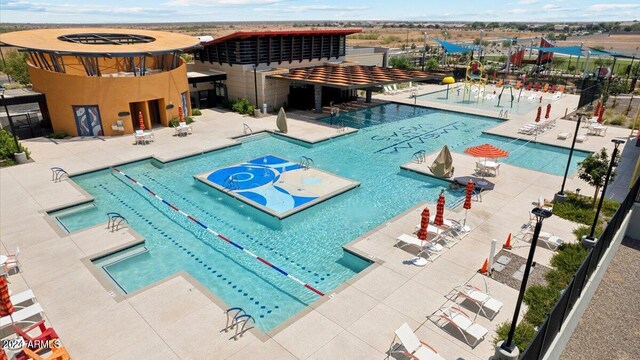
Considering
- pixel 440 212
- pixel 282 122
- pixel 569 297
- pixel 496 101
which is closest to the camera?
pixel 569 297

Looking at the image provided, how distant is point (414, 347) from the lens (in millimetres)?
9648

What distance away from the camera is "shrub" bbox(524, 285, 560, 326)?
11.1 m

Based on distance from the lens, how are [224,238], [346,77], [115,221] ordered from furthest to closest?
1. [346,77]
2. [115,221]
3. [224,238]

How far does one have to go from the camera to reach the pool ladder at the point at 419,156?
24270 mm

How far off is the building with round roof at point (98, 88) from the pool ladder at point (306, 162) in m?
13.2

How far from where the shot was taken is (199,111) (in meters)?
35.7

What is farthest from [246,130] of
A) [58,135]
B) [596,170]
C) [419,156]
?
[596,170]

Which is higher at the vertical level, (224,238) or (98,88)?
(98,88)

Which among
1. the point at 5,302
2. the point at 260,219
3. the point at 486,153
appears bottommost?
the point at 260,219

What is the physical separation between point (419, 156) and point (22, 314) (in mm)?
21320

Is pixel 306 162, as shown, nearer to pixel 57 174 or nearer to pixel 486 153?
pixel 486 153

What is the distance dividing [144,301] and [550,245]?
14.4 m

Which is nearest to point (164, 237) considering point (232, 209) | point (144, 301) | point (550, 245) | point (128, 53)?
point (232, 209)

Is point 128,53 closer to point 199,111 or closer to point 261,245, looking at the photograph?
point 199,111
